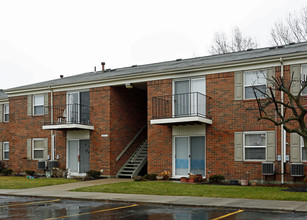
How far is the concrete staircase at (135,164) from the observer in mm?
22297

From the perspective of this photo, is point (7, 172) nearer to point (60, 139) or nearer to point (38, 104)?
point (60, 139)

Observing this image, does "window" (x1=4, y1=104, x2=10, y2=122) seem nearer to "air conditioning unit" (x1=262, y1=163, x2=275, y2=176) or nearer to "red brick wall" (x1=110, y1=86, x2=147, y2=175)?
"red brick wall" (x1=110, y1=86, x2=147, y2=175)

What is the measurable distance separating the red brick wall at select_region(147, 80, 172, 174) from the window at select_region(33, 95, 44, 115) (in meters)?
7.59

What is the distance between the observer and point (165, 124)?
64.7 ft

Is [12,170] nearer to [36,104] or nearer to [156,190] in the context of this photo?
[36,104]

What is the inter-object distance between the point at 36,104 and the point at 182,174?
10618 millimetres

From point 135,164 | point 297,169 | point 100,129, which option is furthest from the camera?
point 135,164

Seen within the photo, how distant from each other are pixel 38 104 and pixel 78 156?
448cm

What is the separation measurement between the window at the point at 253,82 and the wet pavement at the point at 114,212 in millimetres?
8085

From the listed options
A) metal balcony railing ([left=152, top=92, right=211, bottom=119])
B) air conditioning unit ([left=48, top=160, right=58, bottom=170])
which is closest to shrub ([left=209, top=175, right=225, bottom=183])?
metal balcony railing ([left=152, top=92, right=211, bottom=119])

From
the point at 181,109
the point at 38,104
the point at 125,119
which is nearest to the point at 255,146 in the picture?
the point at 181,109

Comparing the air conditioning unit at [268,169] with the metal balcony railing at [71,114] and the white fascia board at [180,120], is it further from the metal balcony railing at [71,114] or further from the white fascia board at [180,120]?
the metal balcony railing at [71,114]

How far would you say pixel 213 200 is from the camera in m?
12.5

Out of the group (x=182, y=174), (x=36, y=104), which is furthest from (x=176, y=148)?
(x=36, y=104)
